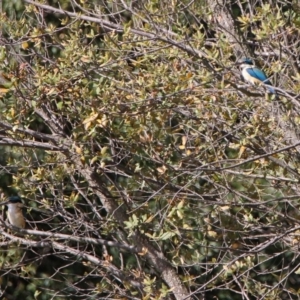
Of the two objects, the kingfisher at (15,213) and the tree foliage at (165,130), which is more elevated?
the tree foliage at (165,130)

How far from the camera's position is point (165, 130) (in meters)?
4.73

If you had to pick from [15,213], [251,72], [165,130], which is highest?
[251,72]

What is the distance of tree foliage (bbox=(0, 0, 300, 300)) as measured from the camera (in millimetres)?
4547

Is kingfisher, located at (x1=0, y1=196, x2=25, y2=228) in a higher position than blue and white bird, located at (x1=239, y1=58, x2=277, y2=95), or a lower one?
lower

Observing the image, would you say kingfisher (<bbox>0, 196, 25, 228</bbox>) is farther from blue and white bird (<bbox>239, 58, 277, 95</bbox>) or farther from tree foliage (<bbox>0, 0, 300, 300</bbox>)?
blue and white bird (<bbox>239, 58, 277, 95</bbox>)

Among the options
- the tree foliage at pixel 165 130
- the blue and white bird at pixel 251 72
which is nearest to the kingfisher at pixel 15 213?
the tree foliage at pixel 165 130

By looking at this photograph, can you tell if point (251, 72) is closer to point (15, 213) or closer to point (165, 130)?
point (165, 130)

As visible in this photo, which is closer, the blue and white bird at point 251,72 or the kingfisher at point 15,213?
the blue and white bird at point 251,72

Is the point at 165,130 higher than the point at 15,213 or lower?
higher

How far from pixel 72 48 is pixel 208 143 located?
87cm

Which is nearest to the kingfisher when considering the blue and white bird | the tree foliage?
the tree foliage

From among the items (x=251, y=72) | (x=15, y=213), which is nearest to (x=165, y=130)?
(x=251, y=72)

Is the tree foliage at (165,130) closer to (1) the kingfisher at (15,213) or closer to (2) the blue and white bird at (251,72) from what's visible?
(2) the blue and white bird at (251,72)

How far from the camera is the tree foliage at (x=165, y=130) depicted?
14.9 ft
